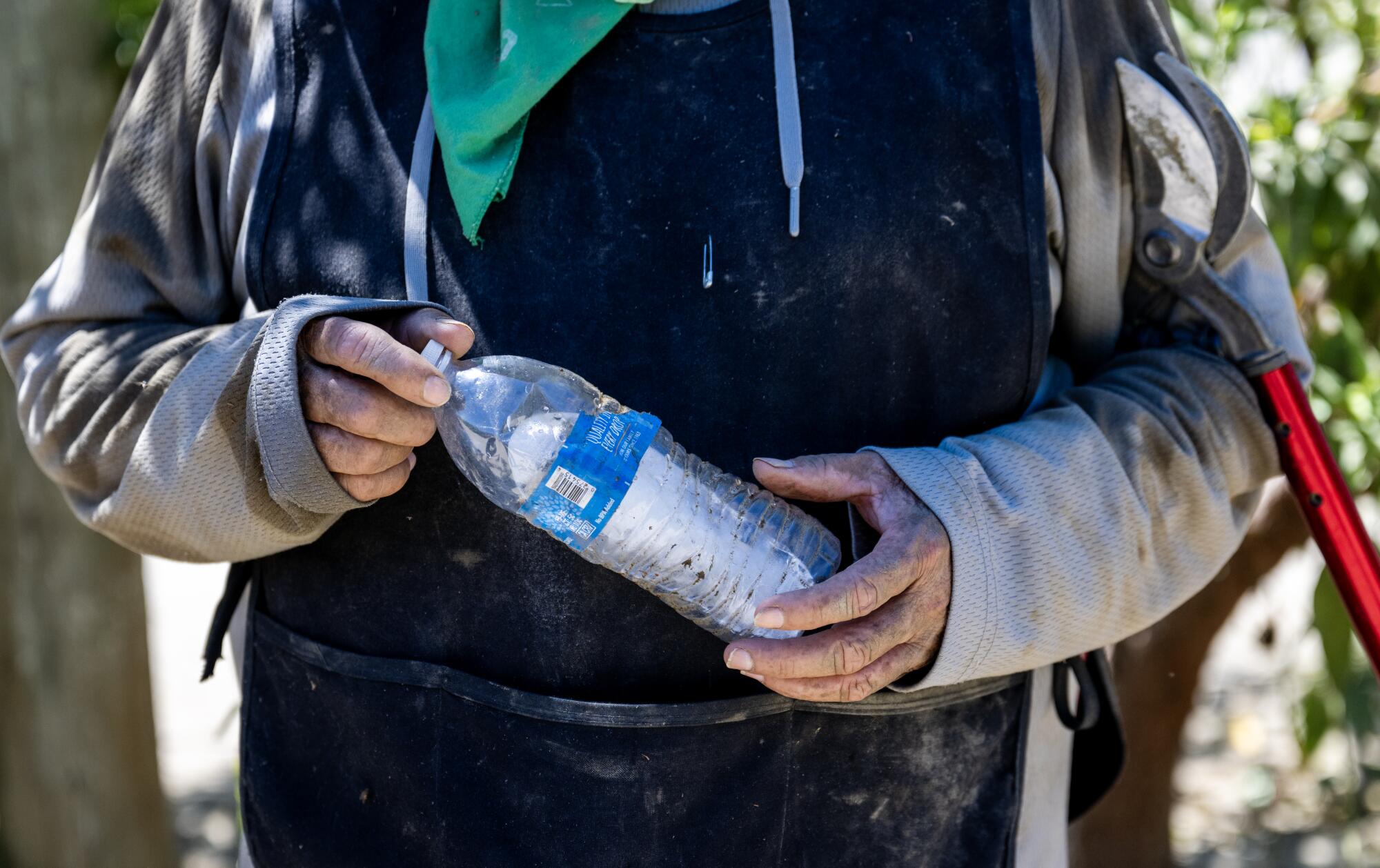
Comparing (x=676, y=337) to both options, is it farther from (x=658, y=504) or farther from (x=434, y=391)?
(x=434, y=391)

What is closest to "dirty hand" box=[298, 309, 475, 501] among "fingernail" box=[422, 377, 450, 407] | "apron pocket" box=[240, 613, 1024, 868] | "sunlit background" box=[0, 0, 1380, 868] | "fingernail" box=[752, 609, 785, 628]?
"fingernail" box=[422, 377, 450, 407]

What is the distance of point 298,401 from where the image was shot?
4.40ft

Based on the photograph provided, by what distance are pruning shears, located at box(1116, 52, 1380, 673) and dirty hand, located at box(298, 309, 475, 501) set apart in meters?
0.87

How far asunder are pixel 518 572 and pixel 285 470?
29 cm

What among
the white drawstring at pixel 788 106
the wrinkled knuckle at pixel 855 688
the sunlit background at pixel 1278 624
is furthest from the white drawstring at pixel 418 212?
the sunlit background at pixel 1278 624

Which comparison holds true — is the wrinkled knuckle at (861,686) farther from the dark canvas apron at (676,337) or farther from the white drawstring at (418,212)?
the white drawstring at (418,212)

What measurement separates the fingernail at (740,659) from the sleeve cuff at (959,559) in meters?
0.23

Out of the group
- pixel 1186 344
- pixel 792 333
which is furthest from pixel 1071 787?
pixel 792 333

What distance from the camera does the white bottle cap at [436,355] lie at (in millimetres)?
1323

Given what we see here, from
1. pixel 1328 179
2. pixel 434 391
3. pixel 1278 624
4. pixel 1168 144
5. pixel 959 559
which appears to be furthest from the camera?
pixel 1278 624

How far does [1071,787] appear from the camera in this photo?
184cm

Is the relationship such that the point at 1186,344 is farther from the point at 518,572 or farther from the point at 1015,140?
the point at 518,572


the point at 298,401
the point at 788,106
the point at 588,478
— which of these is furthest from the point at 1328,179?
the point at 298,401

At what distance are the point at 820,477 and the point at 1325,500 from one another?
0.72 m
